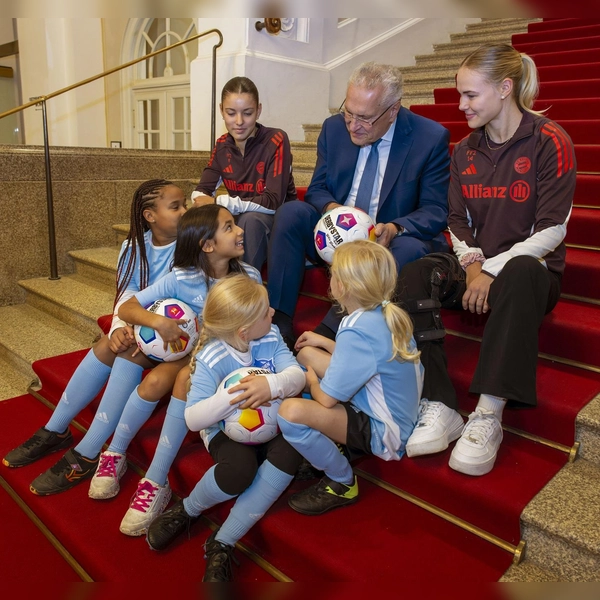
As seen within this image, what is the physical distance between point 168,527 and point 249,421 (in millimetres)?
448

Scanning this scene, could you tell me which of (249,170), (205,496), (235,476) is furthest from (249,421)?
(249,170)

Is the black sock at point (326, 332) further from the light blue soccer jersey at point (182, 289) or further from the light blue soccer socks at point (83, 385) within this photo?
the light blue soccer socks at point (83, 385)

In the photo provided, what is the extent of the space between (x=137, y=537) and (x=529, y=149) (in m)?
1.91

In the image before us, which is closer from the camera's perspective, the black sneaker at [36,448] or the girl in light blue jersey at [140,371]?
the girl in light blue jersey at [140,371]

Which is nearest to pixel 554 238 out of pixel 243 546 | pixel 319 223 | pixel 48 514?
pixel 319 223

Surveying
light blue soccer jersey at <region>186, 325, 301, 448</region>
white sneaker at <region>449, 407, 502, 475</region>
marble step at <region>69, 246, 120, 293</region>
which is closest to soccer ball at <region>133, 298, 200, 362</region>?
light blue soccer jersey at <region>186, 325, 301, 448</region>

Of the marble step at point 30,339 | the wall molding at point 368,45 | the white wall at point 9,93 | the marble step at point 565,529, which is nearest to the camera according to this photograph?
the marble step at point 565,529

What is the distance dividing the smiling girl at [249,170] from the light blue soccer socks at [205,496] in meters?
1.03

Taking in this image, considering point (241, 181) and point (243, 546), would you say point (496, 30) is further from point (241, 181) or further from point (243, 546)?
point (243, 546)

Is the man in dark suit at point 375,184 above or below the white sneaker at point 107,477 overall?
above

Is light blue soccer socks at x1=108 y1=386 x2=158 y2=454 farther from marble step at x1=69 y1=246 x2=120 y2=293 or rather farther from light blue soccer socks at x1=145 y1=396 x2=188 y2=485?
marble step at x1=69 y1=246 x2=120 y2=293

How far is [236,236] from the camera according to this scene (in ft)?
6.70

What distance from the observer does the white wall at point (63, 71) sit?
6.63m

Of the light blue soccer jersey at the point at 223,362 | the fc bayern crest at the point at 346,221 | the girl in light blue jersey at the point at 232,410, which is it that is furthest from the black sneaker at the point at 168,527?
the fc bayern crest at the point at 346,221
